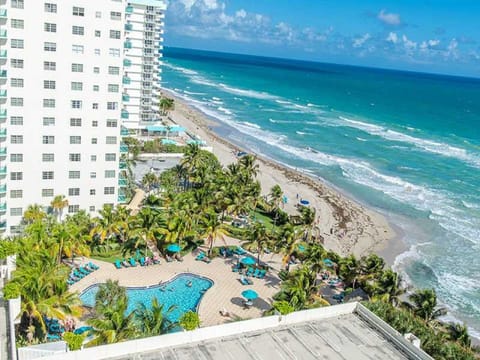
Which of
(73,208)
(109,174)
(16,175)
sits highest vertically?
(16,175)

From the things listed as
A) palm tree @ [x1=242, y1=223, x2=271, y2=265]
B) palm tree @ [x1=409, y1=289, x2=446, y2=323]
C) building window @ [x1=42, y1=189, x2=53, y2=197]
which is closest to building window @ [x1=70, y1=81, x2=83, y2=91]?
building window @ [x1=42, y1=189, x2=53, y2=197]

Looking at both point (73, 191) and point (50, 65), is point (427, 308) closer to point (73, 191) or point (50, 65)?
point (73, 191)

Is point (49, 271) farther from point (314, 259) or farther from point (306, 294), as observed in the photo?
point (314, 259)

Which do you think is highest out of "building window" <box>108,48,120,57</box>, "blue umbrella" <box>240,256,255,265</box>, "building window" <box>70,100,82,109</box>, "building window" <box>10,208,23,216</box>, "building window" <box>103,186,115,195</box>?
"building window" <box>108,48,120,57</box>

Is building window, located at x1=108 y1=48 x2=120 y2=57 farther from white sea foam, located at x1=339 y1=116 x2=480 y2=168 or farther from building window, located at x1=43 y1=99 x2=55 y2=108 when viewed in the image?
white sea foam, located at x1=339 y1=116 x2=480 y2=168

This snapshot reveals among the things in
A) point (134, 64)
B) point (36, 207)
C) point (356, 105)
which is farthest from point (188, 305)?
point (356, 105)

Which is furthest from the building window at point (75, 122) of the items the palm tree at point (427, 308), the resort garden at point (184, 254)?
the palm tree at point (427, 308)

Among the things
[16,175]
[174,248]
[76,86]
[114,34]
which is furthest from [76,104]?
[174,248]
